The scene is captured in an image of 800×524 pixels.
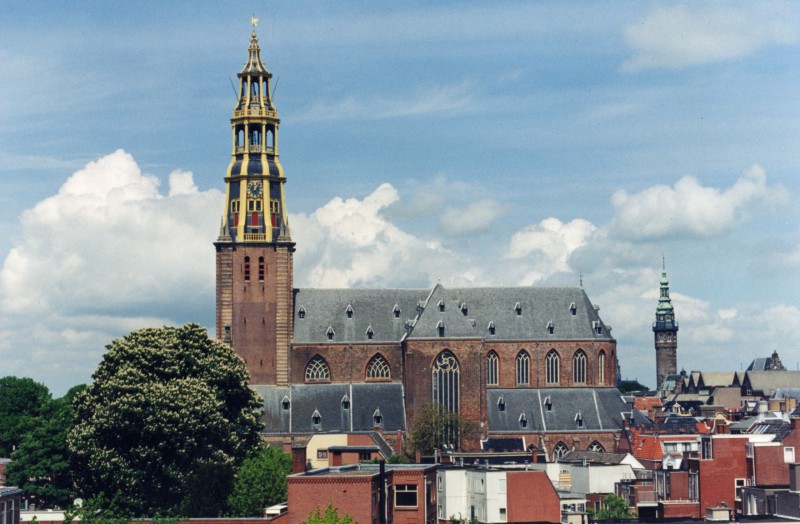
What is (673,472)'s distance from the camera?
8444 centimetres

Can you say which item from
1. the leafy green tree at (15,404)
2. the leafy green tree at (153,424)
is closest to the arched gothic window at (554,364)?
the leafy green tree at (153,424)

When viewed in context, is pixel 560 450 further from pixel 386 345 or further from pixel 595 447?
pixel 386 345

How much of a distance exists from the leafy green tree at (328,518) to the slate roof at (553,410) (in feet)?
218

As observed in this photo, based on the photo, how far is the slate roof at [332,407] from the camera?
398 ft

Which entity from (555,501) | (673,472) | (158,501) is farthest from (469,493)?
(158,501)

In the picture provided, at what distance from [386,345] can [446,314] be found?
5.81 metres

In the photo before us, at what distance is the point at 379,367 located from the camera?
12662 centimetres

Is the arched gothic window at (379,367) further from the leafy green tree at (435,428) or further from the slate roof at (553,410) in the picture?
the slate roof at (553,410)

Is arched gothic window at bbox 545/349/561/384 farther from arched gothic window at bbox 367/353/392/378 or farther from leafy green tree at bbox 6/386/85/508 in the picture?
leafy green tree at bbox 6/386/85/508

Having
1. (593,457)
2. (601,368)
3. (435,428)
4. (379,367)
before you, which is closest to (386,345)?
(379,367)

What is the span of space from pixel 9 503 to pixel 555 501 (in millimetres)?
26591

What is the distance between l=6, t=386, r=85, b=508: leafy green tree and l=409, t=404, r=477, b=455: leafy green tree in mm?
34547

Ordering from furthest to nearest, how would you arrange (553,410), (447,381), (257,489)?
(553,410)
(447,381)
(257,489)

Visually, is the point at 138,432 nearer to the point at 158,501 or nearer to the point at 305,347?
the point at 158,501
